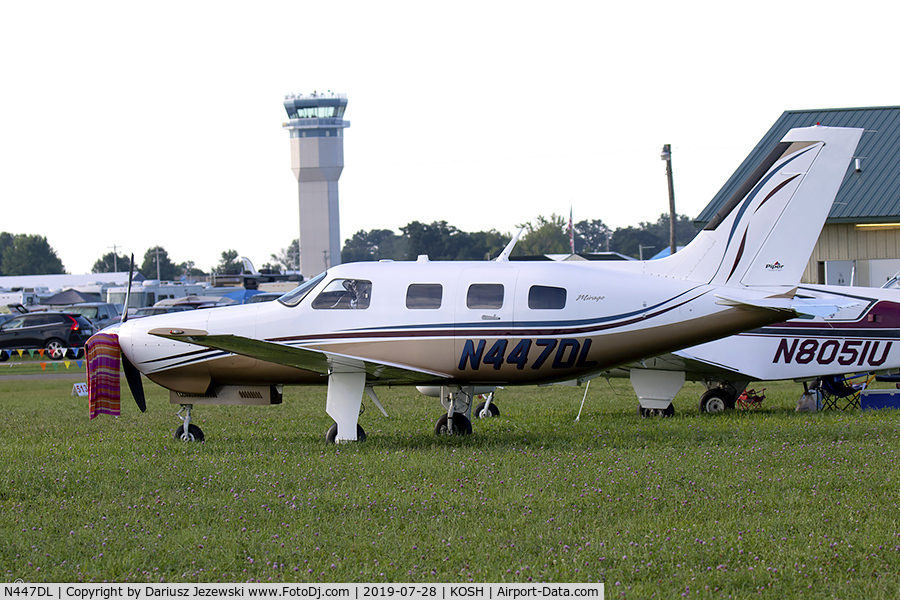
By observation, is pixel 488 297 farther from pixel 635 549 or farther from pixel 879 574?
pixel 879 574

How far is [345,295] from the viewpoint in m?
11.6

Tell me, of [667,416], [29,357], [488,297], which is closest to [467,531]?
[488,297]

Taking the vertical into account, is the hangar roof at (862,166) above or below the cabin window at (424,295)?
above

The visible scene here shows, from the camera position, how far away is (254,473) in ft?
29.9

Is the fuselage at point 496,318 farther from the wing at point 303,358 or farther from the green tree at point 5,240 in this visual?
the green tree at point 5,240

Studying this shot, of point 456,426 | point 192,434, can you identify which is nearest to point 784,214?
point 456,426

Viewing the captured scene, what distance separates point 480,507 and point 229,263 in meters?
137

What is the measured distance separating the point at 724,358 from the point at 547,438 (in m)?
4.42

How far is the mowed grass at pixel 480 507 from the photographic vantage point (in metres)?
5.81

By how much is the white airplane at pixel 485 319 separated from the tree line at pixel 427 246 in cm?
7721

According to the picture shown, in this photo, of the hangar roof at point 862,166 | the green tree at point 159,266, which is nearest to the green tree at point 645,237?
the green tree at point 159,266

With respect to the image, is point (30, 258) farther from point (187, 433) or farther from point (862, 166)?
point (187, 433)

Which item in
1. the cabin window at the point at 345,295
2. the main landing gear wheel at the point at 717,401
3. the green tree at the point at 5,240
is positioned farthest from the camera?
the green tree at the point at 5,240

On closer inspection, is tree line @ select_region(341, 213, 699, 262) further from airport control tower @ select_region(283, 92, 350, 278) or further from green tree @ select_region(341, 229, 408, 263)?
airport control tower @ select_region(283, 92, 350, 278)
